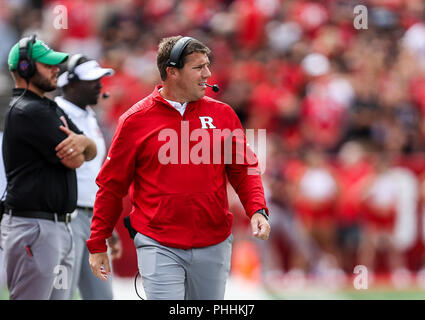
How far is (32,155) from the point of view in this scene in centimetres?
545

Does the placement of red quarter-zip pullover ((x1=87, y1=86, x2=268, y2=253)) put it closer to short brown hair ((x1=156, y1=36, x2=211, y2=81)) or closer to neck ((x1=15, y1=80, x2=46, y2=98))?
short brown hair ((x1=156, y1=36, x2=211, y2=81))

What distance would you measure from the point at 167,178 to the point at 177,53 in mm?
724

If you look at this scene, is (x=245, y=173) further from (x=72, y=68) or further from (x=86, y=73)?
(x=72, y=68)

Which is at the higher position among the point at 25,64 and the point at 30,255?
the point at 25,64

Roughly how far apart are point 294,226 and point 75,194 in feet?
22.4

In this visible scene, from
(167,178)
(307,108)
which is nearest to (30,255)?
(167,178)

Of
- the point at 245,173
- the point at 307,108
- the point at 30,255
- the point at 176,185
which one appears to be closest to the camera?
the point at 176,185

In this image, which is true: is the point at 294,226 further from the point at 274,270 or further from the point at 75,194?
the point at 75,194

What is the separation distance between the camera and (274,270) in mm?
12016

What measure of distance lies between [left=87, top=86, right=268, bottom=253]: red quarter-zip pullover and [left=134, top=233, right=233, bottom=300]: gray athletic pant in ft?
0.16

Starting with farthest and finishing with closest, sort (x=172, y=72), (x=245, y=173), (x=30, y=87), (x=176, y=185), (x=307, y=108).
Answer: (x=307, y=108) → (x=30, y=87) → (x=245, y=173) → (x=172, y=72) → (x=176, y=185)

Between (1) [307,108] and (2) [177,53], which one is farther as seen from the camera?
(1) [307,108]

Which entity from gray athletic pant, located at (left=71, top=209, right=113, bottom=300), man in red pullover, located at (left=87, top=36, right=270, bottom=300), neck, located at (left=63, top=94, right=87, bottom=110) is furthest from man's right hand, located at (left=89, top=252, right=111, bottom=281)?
neck, located at (left=63, top=94, right=87, bottom=110)
